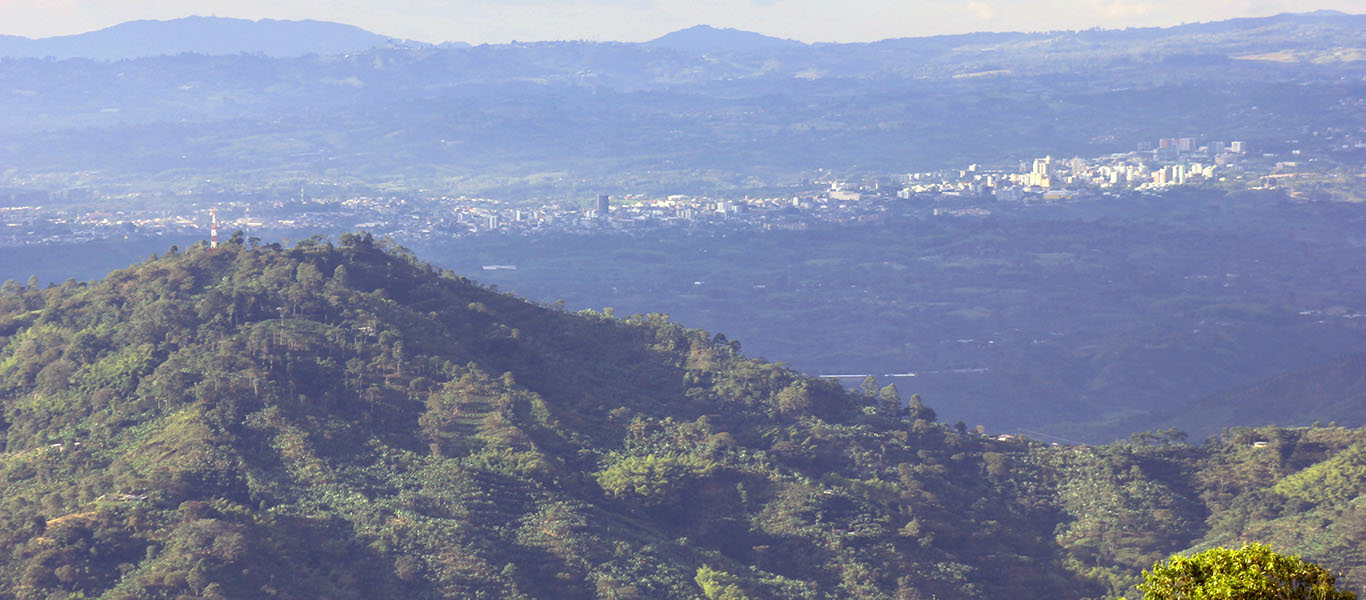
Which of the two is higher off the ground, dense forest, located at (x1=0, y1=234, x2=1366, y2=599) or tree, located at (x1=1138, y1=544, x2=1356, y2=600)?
tree, located at (x1=1138, y1=544, x2=1356, y2=600)

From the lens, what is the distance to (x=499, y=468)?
52.9 m

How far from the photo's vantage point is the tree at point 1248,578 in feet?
57.1

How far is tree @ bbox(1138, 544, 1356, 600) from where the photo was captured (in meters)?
17.4

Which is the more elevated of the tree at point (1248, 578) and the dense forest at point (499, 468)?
the tree at point (1248, 578)

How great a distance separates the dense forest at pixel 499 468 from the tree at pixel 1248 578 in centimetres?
2826

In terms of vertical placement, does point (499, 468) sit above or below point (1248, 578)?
below

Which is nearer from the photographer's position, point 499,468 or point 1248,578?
point 1248,578

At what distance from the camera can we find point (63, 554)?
42594mm

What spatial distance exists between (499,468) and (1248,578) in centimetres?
3757

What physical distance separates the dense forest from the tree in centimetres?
2826

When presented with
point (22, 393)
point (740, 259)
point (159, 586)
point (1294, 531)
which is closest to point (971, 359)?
point (740, 259)

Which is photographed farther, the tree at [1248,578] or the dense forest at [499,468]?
the dense forest at [499,468]

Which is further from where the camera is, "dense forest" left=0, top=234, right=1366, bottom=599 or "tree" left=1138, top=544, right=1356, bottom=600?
"dense forest" left=0, top=234, right=1366, bottom=599

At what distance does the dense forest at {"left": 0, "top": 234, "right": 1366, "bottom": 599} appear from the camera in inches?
1795
